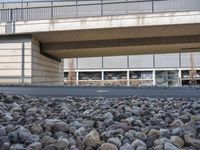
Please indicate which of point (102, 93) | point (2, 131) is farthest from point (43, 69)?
point (2, 131)

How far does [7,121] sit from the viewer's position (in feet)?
15.4

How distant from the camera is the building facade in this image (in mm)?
66438

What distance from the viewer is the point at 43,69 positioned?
112ft

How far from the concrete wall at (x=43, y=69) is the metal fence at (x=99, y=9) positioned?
8.23ft

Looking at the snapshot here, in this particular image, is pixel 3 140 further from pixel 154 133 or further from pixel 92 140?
pixel 154 133

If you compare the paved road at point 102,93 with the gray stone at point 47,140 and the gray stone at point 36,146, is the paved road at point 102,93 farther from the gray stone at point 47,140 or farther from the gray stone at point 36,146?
the gray stone at point 36,146

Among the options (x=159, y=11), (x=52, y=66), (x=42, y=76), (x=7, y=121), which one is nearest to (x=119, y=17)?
(x=159, y=11)

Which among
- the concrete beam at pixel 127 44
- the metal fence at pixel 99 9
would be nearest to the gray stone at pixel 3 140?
the metal fence at pixel 99 9

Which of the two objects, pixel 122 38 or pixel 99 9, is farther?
pixel 122 38

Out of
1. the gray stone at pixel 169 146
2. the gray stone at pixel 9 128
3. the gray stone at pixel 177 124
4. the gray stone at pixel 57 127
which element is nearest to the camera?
the gray stone at pixel 169 146

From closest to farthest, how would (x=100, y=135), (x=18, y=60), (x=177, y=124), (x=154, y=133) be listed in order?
(x=100, y=135)
(x=154, y=133)
(x=177, y=124)
(x=18, y=60)

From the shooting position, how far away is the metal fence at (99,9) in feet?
92.8

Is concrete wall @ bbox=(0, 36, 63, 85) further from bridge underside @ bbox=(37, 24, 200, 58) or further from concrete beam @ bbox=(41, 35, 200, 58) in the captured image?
concrete beam @ bbox=(41, 35, 200, 58)

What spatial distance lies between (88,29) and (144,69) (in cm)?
4043
